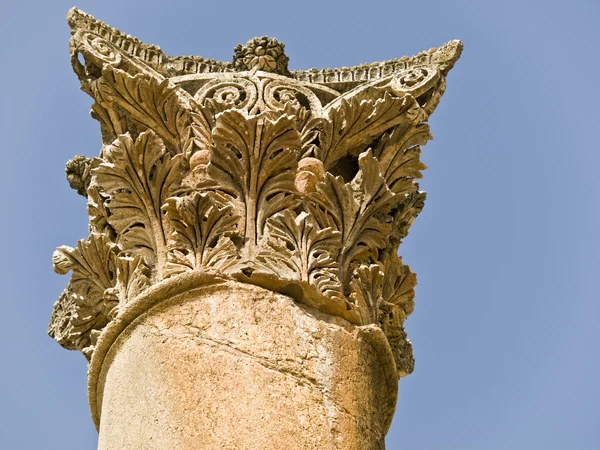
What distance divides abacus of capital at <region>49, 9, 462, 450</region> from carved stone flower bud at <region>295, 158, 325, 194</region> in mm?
14

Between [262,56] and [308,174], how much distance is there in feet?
5.28

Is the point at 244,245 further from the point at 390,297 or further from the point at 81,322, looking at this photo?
the point at 81,322

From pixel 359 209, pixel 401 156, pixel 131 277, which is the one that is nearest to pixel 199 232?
pixel 131 277

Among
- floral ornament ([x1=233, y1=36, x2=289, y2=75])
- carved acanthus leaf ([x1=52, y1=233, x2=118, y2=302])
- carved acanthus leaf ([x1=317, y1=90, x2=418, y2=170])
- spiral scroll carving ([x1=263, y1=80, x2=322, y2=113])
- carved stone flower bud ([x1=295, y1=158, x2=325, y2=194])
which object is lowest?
carved acanthus leaf ([x1=52, y1=233, x2=118, y2=302])

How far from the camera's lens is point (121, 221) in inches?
291

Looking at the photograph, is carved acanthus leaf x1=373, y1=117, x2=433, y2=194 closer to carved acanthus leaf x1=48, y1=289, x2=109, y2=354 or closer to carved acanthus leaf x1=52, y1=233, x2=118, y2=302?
carved acanthus leaf x1=52, y1=233, x2=118, y2=302

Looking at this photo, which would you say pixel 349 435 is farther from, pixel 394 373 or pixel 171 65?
pixel 171 65

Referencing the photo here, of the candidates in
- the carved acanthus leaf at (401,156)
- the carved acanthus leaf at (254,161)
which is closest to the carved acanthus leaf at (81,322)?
the carved acanthus leaf at (254,161)

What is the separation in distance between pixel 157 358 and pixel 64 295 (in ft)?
8.01

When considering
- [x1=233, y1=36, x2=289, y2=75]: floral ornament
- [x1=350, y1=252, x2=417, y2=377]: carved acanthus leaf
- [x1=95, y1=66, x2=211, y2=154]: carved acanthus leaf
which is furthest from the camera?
[x1=233, y1=36, x2=289, y2=75]: floral ornament

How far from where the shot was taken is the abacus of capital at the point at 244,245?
19.8 feet

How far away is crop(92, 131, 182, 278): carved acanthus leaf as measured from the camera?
24.0 ft

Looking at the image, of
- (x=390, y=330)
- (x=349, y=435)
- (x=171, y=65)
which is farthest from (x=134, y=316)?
(x=171, y=65)

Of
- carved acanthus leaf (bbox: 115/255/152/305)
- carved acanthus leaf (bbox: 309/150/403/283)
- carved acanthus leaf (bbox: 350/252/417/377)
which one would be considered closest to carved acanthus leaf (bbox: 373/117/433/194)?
carved acanthus leaf (bbox: 309/150/403/283)
